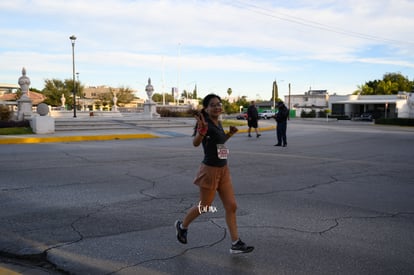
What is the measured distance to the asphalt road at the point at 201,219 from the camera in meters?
3.93

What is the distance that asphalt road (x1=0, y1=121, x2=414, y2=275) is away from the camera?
12.9 feet

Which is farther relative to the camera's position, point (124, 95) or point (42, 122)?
point (124, 95)

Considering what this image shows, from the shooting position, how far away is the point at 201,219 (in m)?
5.34

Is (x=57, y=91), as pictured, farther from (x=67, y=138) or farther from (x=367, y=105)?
(x=67, y=138)

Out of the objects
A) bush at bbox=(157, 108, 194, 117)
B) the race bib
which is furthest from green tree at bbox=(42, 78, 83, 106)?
the race bib

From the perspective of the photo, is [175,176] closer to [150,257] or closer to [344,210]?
[344,210]

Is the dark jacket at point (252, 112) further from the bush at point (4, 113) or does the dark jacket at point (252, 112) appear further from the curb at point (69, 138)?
the bush at point (4, 113)

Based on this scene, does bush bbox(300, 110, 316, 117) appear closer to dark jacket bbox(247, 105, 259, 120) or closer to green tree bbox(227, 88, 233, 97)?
dark jacket bbox(247, 105, 259, 120)

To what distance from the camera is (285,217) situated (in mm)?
5449

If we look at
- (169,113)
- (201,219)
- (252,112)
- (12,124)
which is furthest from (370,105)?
(201,219)

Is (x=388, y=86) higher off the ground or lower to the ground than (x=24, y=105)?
higher

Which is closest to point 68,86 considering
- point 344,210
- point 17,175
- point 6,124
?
point 6,124

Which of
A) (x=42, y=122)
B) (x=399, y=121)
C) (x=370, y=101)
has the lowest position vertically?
(x=399, y=121)

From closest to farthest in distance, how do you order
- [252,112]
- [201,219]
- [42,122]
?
[201,219] → [42,122] → [252,112]
